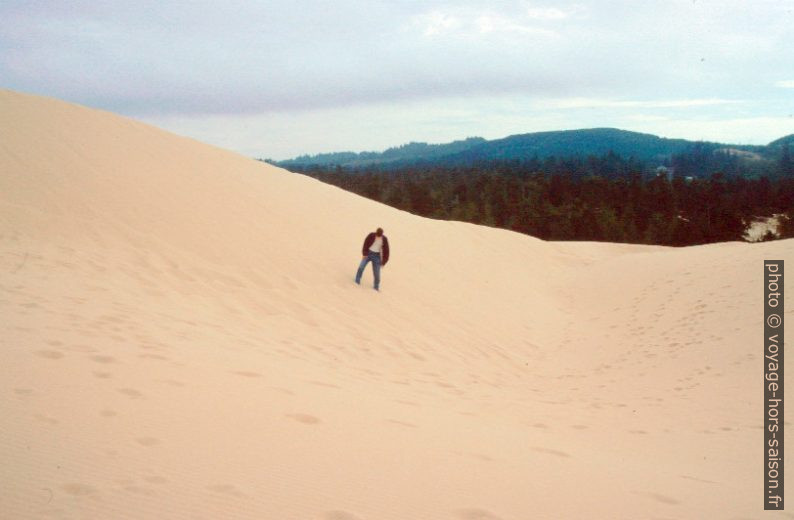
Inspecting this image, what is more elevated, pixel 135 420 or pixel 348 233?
pixel 348 233

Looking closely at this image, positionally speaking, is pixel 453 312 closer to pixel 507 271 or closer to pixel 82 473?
pixel 507 271

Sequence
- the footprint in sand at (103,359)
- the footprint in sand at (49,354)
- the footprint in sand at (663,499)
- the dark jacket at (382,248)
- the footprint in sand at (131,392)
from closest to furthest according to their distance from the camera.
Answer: the footprint in sand at (663,499) < the footprint in sand at (131,392) < the footprint in sand at (49,354) < the footprint in sand at (103,359) < the dark jacket at (382,248)

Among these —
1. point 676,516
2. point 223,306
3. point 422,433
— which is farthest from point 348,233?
point 676,516

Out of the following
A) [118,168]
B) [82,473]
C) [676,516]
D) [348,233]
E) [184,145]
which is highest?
[184,145]

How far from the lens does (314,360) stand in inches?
253

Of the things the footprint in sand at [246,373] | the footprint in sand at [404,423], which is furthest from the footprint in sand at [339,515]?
the footprint in sand at [246,373]

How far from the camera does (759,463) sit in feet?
Answer: 16.3

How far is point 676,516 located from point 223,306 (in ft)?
19.7

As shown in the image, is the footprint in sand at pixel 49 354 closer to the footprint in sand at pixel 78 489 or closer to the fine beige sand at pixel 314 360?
the fine beige sand at pixel 314 360

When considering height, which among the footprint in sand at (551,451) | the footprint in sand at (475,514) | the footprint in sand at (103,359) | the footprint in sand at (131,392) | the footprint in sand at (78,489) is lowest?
the footprint in sand at (551,451)

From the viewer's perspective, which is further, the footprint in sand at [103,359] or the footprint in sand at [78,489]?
the footprint in sand at [103,359]

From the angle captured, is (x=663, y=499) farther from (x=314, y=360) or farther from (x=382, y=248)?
(x=382, y=248)

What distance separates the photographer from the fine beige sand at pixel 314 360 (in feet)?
9.91

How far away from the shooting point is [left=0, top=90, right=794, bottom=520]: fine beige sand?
3020 millimetres
